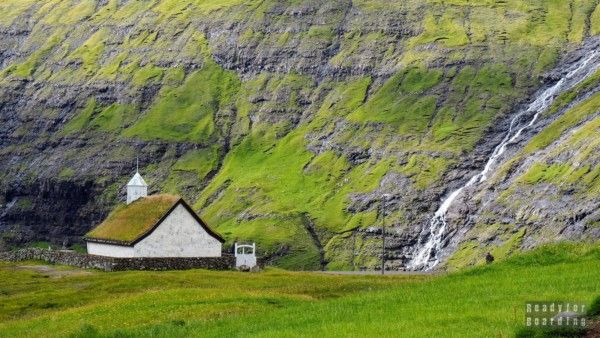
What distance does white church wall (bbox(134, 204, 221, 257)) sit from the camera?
9906 cm

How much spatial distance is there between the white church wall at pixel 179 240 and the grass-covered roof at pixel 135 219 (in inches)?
33.8

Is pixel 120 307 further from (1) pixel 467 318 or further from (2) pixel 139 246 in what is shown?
(2) pixel 139 246

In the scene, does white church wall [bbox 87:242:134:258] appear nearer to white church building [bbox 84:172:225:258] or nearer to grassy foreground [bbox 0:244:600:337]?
white church building [bbox 84:172:225:258]

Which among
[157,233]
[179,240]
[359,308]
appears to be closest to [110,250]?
[157,233]

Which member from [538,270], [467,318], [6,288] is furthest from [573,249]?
[6,288]

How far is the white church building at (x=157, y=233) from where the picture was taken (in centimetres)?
9912

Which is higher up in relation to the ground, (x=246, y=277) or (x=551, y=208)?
(x=551, y=208)

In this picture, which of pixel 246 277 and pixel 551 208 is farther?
pixel 551 208

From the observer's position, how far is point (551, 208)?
187 metres

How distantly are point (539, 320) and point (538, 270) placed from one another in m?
11.6

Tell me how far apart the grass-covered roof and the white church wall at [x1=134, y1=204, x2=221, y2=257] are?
859mm

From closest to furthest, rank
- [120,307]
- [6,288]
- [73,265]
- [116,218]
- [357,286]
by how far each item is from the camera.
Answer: [120,307] < [357,286] < [6,288] < [73,265] < [116,218]

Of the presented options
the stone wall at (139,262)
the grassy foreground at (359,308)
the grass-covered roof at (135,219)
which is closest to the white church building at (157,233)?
the grass-covered roof at (135,219)

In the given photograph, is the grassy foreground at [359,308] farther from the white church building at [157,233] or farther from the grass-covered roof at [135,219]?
the grass-covered roof at [135,219]
